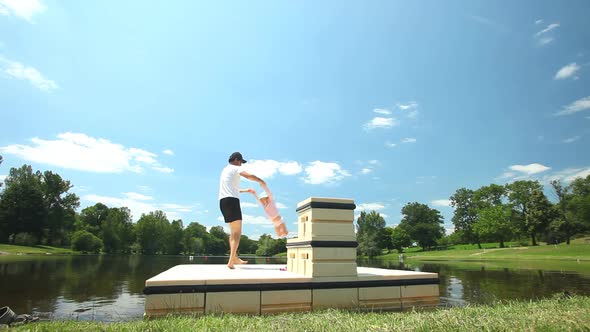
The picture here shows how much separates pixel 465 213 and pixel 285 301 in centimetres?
8430

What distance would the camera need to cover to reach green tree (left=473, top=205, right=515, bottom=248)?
63.5m

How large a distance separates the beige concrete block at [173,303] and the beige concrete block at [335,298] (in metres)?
2.34

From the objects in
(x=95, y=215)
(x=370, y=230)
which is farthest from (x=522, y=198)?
(x=95, y=215)

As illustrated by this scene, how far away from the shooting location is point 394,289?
24.8 feet

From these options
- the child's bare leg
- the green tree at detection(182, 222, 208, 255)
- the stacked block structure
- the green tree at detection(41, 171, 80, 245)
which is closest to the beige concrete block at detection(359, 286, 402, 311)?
the stacked block structure

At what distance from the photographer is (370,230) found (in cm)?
8975

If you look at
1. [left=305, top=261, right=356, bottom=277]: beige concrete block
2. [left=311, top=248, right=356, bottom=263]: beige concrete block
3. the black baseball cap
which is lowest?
[left=305, top=261, right=356, bottom=277]: beige concrete block

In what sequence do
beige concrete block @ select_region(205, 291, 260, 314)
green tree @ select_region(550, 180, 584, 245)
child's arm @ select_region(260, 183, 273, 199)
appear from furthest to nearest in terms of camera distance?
1. green tree @ select_region(550, 180, 584, 245)
2. child's arm @ select_region(260, 183, 273, 199)
3. beige concrete block @ select_region(205, 291, 260, 314)

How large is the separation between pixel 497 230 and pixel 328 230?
227 feet


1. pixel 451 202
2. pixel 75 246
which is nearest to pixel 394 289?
pixel 75 246

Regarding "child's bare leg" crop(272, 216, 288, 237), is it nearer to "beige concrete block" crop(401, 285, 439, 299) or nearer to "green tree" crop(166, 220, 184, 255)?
"beige concrete block" crop(401, 285, 439, 299)

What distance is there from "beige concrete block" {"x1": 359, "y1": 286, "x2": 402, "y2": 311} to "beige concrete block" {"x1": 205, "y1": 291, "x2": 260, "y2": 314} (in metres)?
2.35

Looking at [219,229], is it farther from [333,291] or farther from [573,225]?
[333,291]

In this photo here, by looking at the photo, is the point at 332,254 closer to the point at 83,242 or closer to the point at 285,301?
the point at 285,301
